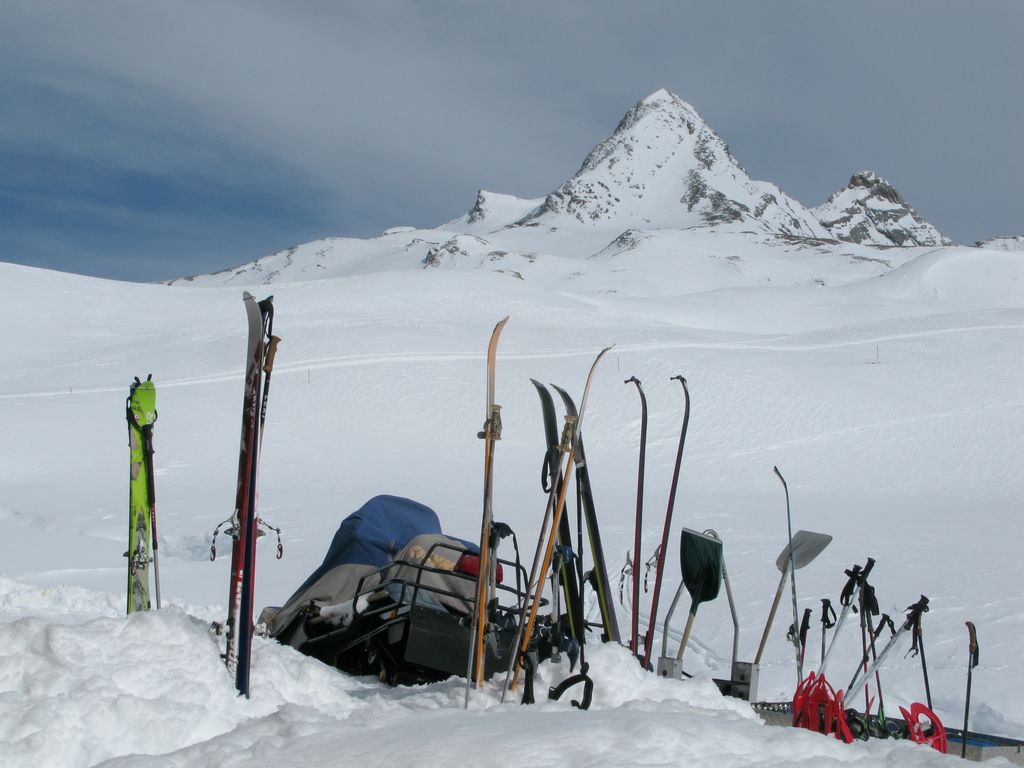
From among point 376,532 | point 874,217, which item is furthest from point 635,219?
point 376,532

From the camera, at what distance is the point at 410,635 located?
386cm

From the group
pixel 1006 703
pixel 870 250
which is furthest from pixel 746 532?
pixel 870 250

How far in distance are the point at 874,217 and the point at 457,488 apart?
190m

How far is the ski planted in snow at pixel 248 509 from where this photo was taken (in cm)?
328

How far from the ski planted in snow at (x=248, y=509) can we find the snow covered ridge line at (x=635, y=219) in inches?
3392

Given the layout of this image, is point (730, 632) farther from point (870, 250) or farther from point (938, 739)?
point (870, 250)

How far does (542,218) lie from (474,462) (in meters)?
149

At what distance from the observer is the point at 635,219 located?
161 metres

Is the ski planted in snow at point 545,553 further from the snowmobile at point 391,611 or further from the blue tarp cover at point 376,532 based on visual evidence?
the blue tarp cover at point 376,532

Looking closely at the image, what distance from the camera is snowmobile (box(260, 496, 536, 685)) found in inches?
154

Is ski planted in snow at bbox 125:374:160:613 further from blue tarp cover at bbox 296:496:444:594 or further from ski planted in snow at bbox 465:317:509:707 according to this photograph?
ski planted in snow at bbox 465:317:509:707

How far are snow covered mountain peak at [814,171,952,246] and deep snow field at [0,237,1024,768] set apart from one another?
157982mm

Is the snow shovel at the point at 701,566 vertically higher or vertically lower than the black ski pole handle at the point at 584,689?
higher

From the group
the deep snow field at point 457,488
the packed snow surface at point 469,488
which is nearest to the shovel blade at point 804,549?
the packed snow surface at point 469,488
